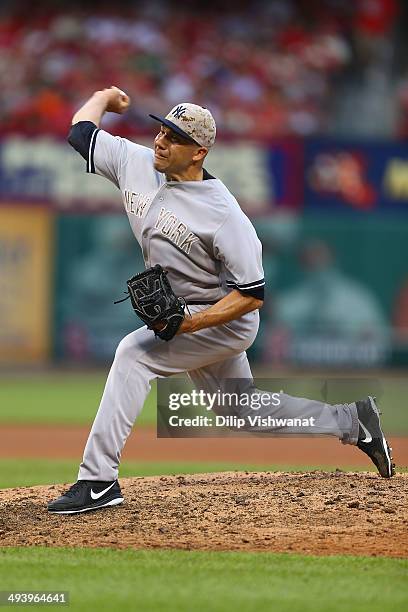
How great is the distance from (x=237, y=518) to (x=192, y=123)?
72.3 inches

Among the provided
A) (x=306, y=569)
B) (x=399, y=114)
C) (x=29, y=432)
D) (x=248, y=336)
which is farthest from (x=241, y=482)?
(x=399, y=114)

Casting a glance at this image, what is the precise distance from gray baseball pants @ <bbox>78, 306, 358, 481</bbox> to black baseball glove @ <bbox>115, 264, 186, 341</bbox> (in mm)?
187

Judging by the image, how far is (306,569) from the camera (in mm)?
4504

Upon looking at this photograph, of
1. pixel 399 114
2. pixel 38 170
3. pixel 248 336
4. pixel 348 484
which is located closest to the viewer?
pixel 248 336

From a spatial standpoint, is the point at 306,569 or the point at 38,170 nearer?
the point at 306,569

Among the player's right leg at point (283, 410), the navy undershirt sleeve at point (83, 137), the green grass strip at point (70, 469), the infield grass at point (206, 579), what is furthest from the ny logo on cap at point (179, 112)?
the green grass strip at point (70, 469)

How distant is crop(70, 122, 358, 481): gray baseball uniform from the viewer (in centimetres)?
527

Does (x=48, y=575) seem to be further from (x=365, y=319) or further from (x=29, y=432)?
(x=365, y=319)

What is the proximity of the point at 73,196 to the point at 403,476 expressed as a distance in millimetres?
11598

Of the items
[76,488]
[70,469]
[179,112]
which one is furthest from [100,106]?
[70,469]

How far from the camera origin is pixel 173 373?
18.2ft

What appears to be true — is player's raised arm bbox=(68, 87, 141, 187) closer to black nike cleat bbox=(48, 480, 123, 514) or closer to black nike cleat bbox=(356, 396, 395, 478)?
black nike cleat bbox=(48, 480, 123, 514)

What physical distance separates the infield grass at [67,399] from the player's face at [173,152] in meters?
3.51

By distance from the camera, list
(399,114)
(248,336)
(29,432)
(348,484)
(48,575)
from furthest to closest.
→ (399,114), (29,432), (348,484), (248,336), (48,575)
